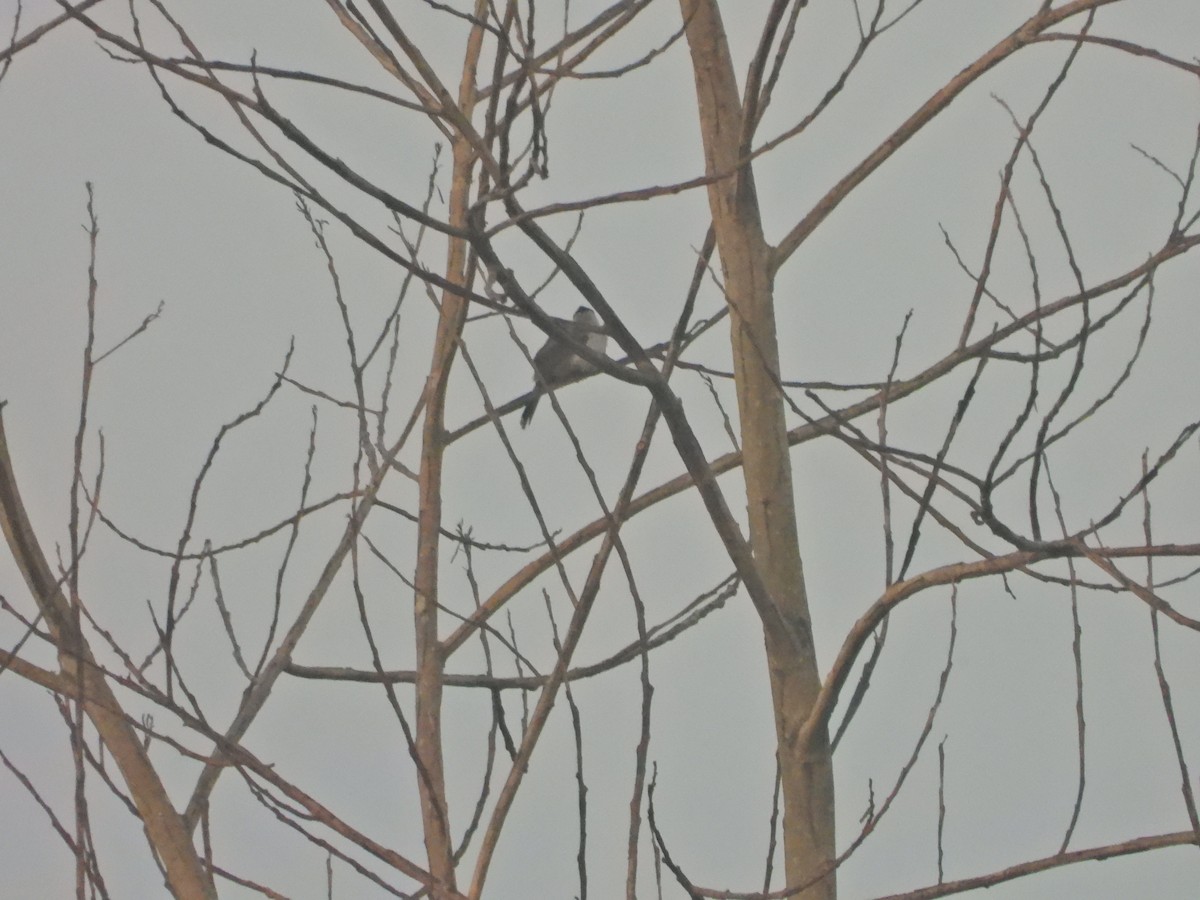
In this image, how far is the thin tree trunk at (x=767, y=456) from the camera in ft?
6.42

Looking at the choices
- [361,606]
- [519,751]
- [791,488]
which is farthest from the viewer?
[791,488]

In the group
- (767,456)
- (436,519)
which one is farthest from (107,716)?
(767,456)

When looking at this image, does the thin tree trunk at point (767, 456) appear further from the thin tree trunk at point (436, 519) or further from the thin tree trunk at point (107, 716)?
the thin tree trunk at point (107, 716)

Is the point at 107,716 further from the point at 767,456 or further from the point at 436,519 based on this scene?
the point at 767,456

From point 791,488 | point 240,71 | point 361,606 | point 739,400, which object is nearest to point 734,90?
point 739,400

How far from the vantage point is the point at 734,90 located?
2238 millimetres

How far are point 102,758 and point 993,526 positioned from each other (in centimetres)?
128

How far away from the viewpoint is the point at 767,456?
6.99ft

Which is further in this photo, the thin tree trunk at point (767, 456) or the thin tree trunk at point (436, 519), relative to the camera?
the thin tree trunk at point (436, 519)

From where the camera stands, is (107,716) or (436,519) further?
(436,519)

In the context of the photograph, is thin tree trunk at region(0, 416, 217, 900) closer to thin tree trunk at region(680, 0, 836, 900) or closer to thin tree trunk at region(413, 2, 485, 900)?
thin tree trunk at region(413, 2, 485, 900)

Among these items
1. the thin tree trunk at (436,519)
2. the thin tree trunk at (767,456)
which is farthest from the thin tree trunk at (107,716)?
the thin tree trunk at (767,456)

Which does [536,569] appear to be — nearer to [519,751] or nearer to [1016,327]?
[519,751]

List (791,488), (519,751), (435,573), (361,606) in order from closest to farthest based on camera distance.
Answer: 1. (361,606)
2. (519,751)
3. (791,488)
4. (435,573)
